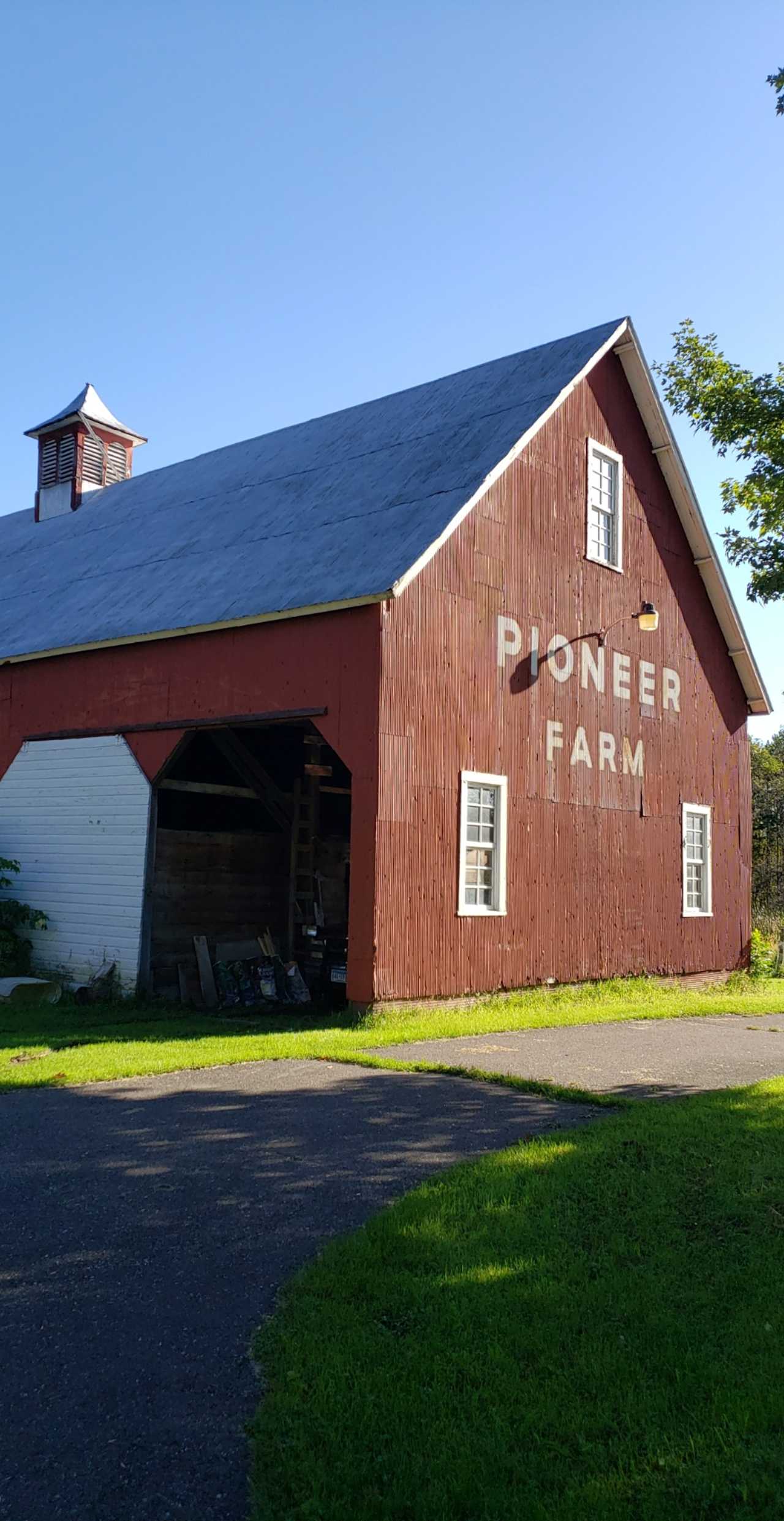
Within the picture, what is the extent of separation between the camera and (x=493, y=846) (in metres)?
15.1

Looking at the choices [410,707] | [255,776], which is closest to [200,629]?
[410,707]

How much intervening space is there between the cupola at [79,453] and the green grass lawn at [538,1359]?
942 inches

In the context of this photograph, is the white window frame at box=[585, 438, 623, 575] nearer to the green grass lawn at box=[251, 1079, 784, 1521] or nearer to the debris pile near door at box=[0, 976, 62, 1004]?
the debris pile near door at box=[0, 976, 62, 1004]

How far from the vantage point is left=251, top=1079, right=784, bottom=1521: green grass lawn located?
3.56 metres

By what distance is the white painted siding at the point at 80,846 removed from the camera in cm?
1554

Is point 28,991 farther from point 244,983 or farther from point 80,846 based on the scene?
point 244,983

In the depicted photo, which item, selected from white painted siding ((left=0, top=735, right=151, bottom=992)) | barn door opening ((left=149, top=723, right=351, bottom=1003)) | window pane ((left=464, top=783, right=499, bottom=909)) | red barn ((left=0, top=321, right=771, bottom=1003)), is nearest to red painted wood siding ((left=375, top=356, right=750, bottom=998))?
red barn ((left=0, top=321, right=771, bottom=1003))

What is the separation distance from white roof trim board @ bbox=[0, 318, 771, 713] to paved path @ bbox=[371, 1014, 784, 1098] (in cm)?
491

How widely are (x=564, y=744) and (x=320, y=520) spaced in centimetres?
455

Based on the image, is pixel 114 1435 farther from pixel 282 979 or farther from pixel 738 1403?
pixel 282 979

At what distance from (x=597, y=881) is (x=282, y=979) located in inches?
185

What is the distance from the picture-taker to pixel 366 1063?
33.7 feet

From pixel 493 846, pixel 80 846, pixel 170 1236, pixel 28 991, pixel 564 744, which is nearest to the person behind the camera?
pixel 170 1236

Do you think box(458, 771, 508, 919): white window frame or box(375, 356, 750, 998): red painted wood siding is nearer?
box(375, 356, 750, 998): red painted wood siding
